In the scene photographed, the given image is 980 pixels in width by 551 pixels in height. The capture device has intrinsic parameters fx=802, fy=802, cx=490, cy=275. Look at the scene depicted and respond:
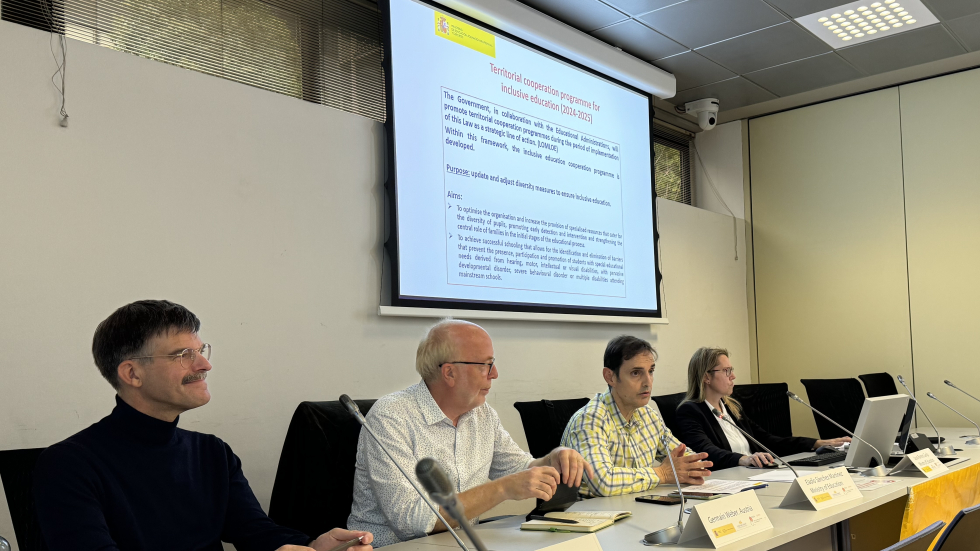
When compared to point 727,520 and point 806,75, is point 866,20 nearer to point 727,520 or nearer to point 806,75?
point 806,75

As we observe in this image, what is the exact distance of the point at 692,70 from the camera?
5043mm

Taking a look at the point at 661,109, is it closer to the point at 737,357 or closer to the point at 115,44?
A: the point at 737,357

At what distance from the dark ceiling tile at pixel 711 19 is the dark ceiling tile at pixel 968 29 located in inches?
40.0

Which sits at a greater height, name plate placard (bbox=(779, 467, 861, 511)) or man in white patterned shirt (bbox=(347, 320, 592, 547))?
man in white patterned shirt (bbox=(347, 320, 592, 547))

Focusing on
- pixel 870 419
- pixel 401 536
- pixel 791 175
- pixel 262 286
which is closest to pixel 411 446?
pixel 401 536

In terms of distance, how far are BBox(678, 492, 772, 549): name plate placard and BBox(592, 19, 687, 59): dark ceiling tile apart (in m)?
3.16

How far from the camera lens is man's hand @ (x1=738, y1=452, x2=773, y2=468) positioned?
290 cm

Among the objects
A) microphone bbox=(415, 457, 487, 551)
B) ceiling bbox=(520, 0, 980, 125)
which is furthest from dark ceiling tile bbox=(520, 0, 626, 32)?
microphone bbox=(415, 457, 487, 551)

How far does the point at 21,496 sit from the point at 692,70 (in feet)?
14.6

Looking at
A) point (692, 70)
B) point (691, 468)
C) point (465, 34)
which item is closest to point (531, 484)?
point (691, 468)

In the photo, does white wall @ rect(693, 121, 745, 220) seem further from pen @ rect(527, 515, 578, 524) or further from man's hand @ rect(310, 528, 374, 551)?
man's hand @ rect(310, 528, 374, 551)

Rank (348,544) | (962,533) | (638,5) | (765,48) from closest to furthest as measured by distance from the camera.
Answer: (962,533)
(348,544)
(638,5)
(765,48)

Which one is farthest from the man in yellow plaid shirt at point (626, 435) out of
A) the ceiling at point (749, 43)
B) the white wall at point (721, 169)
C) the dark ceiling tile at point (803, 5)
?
the white wall at point (721, 169)

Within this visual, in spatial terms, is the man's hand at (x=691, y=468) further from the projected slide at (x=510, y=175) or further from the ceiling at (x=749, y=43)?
the ceiling at (x=749, y=43)
